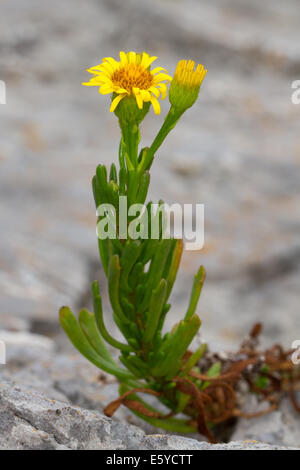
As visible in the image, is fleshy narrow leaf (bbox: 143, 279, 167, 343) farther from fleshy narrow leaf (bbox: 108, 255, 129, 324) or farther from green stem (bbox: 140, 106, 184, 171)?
green stem (bbox: 140, 106, 184, 171)

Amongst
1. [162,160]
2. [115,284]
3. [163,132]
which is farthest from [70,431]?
[162,160]

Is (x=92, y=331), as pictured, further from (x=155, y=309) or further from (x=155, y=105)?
(x=155, y=105)

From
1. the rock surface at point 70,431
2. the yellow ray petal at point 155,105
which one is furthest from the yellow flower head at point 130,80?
the rock surface at point 70,431

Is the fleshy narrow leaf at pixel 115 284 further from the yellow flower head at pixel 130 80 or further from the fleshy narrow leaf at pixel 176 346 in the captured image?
the yellow flower head at pixel 130 80

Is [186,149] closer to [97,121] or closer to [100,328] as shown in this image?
[97,121]
